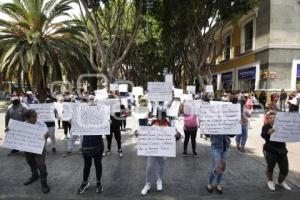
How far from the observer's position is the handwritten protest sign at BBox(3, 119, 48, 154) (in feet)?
22.8

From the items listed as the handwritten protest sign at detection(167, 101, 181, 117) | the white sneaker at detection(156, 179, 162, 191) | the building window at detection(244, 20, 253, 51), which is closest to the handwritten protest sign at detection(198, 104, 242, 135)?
the white sneaker at detection(156, 179, 162, 191)

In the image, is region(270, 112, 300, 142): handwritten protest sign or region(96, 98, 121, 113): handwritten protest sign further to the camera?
region(96, 98, 121, 113): handwritten protest sign

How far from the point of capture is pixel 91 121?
7066mm

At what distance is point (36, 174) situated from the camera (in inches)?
299

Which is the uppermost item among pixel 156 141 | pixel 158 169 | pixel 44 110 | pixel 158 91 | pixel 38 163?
pixel 158 91

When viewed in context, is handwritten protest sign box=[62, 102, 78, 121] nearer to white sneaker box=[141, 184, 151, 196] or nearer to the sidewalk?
the sidewalk

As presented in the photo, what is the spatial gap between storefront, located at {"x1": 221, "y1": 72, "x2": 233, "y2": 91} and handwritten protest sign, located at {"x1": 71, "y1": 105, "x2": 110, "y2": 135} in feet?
97.1

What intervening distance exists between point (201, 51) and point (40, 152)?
1981 centimetres

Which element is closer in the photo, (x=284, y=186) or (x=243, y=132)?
(x=284, y=186)

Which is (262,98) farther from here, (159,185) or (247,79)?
(159,185)

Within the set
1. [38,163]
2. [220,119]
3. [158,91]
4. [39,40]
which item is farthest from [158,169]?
[39,40]

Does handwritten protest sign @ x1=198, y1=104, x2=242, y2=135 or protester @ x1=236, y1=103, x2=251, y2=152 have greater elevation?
handwritten protest sign @ x1=198, y1=104, x2=242, y2=135

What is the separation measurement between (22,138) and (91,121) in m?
1.29

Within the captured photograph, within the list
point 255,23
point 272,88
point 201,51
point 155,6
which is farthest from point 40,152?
point 255,23
